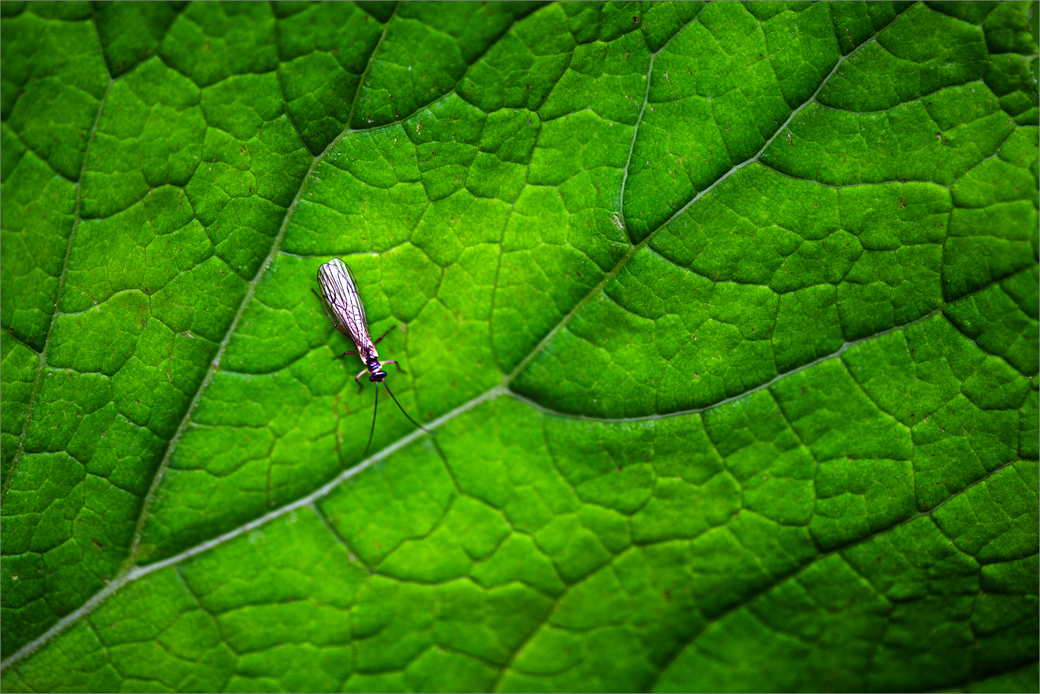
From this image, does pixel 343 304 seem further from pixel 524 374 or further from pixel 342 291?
pixel 524 374

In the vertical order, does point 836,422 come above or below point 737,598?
above

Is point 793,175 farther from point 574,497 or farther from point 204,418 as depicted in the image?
point 204,418

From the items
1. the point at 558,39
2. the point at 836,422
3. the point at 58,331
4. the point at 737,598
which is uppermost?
the point at 558,39

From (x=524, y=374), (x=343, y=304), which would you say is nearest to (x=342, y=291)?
(x=343, y=304)

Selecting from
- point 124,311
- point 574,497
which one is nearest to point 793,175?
point 574,497
